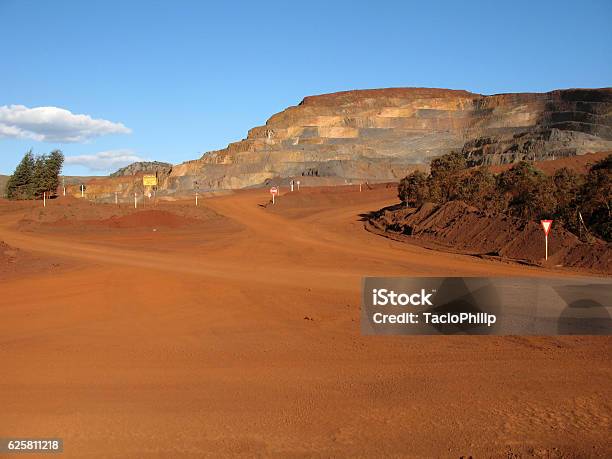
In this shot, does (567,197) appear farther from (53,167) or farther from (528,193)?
(53,167)

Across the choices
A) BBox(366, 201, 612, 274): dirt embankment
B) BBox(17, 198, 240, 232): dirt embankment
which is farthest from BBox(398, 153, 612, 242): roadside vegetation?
BBox(17, 198, 240, 232): dirt embankment

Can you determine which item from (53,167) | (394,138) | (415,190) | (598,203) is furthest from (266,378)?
(394,138)

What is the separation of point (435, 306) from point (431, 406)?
424 centimetres

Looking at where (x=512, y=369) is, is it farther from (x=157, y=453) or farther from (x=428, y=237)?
(x=428, y=237)

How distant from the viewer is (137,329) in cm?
921

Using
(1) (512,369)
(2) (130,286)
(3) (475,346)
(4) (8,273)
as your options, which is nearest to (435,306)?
(3) (475,346)

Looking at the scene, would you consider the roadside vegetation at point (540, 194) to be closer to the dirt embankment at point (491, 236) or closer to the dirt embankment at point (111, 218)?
the dirt embankment at point (491, 236)

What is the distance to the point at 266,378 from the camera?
6.68 meters

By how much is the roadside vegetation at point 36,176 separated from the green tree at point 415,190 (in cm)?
3959

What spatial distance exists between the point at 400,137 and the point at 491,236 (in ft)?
304

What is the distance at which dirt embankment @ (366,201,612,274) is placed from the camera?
16406 millimetres

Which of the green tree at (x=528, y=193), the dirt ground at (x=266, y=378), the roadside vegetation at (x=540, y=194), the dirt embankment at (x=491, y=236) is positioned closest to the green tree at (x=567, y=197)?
the roadside vegetation at (x=540, y=194)

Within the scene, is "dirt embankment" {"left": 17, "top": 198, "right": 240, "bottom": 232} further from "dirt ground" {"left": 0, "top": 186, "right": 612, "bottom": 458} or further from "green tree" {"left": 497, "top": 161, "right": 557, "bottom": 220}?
"dirt ground" {"left": 0, "top": 186, "right": 612, "bottom": 458}

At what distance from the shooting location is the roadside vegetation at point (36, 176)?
2357 inches
